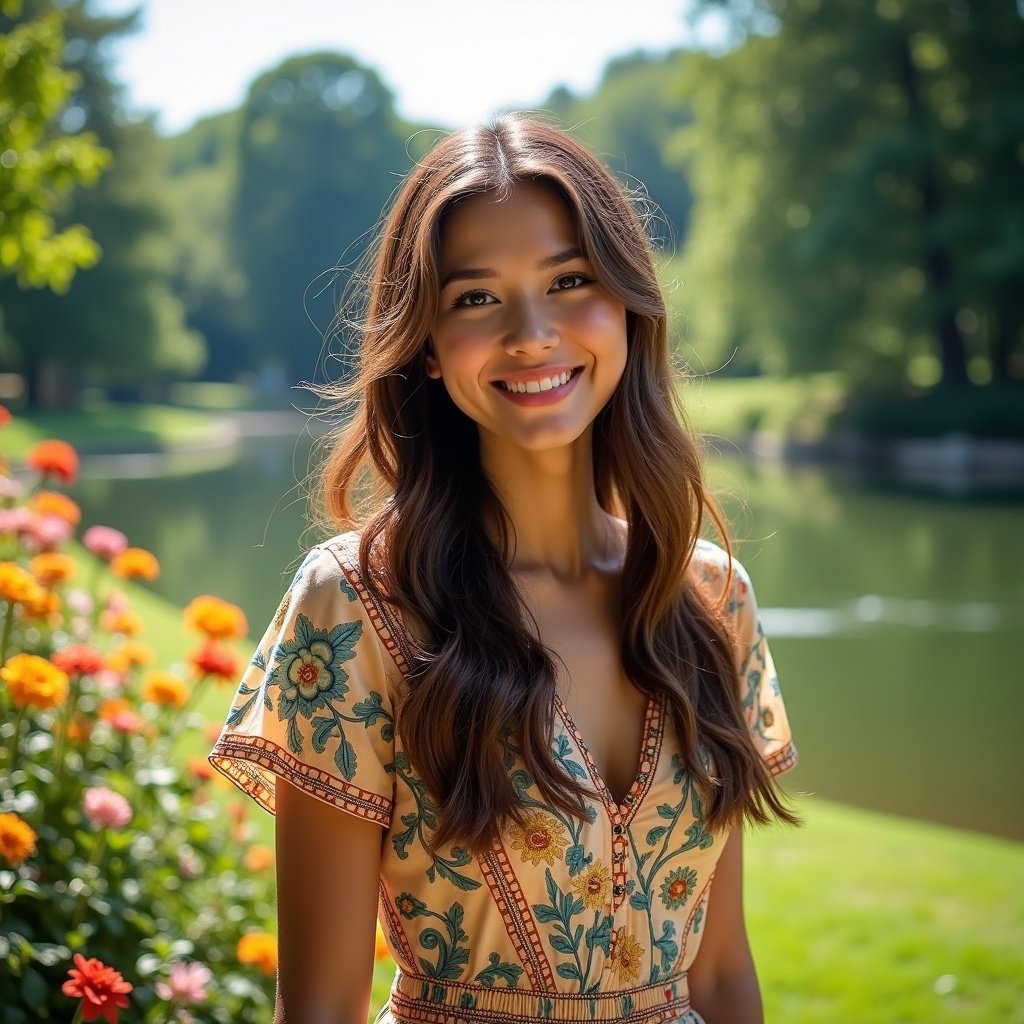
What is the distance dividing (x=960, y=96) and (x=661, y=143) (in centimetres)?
3880

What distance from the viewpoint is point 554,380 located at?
162 centimetres

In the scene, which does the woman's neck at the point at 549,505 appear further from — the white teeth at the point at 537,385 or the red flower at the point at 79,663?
the red flower at the point at 79,663

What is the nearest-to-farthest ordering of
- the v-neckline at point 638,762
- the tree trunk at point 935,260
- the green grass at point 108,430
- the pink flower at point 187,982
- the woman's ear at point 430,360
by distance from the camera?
1. the v-neckline at point 638,762
2. the woman's ear at point 430,360
3. the pink flower at point 187,982
4. the tree trunk at point 935,260
5. the green grass at point 108,430

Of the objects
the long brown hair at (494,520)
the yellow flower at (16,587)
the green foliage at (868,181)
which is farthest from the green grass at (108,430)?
the long brown hair at (494,520)

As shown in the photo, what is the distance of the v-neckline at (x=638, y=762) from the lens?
5.07 ft

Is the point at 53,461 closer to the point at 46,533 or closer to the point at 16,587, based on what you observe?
the point at 46,533

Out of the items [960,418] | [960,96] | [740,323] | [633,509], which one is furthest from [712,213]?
[633,509]

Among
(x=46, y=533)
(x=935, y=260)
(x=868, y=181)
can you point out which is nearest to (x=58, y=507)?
(x=46, y=533)

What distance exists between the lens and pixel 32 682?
1977 mm

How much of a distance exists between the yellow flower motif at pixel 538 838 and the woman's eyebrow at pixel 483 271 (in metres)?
0.63

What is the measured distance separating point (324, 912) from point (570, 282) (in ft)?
2.59

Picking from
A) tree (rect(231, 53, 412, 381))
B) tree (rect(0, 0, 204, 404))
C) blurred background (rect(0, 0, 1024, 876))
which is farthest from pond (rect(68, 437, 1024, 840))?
tree (rect(231, 53, 412, 381))

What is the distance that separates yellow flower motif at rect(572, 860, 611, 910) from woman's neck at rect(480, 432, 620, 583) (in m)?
0.41

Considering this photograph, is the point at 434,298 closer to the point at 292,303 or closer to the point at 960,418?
the point at 960,418
